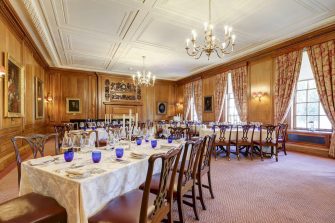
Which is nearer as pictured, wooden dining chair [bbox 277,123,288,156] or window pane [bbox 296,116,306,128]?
wooden dining chair [bbox 277,123,288,156]

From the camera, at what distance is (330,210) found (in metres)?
2.61

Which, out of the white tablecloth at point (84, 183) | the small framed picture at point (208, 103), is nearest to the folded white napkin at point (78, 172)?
the white tablecloth at point (84, 183)

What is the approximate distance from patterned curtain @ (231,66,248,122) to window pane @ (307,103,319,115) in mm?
2059

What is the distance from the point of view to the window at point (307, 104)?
614 centimetres

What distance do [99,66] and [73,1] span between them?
5.77 metres

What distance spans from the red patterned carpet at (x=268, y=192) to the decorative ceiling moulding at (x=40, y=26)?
355 centimetres

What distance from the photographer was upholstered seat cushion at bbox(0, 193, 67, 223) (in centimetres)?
146

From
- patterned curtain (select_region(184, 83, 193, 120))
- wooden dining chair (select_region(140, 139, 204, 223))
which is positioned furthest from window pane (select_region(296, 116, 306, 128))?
patterned curtain (select_region(184, 83, 193, 120))

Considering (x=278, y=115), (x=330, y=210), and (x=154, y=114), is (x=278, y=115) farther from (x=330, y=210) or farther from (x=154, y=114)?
(x=154, y=114)

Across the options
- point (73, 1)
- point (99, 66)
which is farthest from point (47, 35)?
point (99, 66)

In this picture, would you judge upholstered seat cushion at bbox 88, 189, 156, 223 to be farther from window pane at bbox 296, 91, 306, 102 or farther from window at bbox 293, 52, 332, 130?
window pane at bbox 296, 91, 306, 102

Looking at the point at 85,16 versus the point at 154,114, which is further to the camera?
the point at 154,114

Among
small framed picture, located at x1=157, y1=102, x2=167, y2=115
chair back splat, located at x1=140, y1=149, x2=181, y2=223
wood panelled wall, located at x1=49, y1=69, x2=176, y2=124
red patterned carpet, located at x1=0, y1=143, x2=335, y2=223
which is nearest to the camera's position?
chair back splat, located at x1=140, y1=149, x2=181, y2=223

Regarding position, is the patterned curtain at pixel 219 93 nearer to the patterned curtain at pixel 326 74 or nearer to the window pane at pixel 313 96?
the window pane at pixel 313 96
